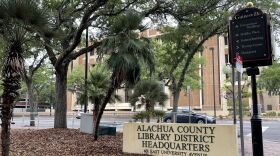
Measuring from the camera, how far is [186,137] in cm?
1045

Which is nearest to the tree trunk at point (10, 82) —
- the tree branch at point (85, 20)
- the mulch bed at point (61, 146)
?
the mulch bed at point (61, 146)

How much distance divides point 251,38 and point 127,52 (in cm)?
436

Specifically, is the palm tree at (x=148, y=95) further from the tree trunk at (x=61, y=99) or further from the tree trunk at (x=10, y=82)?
the tree trunk at (x=10, y=82)

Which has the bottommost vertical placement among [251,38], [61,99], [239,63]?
[61,99]

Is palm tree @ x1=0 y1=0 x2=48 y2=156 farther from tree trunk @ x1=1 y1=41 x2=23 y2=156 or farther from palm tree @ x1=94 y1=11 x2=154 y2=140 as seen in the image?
palm tree @ x1=94 y1=11 x2=154 y2=140

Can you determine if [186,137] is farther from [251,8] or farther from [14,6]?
[14,6]

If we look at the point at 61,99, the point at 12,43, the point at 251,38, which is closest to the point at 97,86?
the point at 61,99

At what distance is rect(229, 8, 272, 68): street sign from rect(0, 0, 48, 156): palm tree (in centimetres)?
405

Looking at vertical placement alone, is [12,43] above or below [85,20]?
below

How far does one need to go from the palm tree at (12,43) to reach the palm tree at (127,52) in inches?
155

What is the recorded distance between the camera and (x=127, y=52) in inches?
458

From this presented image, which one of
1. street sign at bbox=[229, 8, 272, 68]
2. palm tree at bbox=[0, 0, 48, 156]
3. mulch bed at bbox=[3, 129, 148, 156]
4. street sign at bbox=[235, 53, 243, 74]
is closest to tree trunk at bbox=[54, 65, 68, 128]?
mulch bed at bbox=[3, 129, 148, 156]

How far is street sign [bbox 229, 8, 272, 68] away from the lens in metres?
8.02

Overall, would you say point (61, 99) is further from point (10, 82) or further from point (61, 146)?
point (10, 82)
